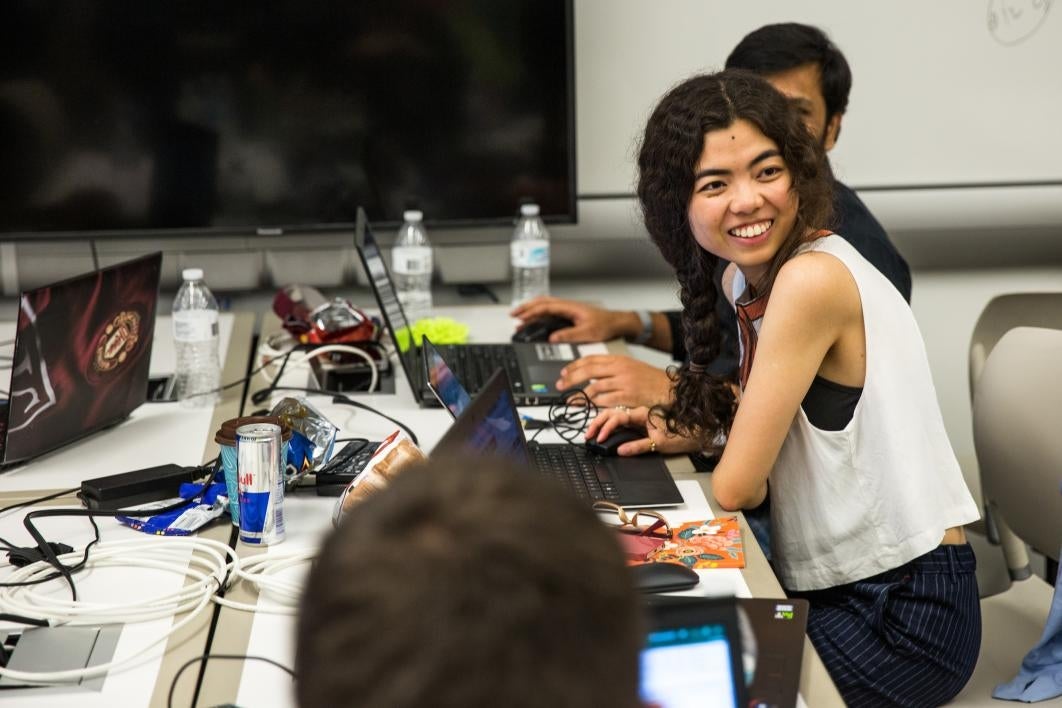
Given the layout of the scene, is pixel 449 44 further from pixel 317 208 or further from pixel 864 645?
pixel 864 645

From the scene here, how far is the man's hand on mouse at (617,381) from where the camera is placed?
199cm

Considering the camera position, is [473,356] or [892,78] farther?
[892,78]

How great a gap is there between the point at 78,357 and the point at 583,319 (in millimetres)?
1020

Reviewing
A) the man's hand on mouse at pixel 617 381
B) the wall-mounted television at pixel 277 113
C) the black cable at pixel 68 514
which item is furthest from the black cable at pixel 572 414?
the wall-mounted television at pixel 277 113

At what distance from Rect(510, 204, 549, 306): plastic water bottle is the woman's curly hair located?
78cm

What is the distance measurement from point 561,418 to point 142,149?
125 centimetres

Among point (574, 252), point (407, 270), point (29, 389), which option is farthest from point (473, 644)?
point (574, 252)

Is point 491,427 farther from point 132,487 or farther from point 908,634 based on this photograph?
→ point 908,634

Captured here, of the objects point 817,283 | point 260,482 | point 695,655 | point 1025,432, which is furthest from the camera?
point 1025,432

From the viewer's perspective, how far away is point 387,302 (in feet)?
6.91

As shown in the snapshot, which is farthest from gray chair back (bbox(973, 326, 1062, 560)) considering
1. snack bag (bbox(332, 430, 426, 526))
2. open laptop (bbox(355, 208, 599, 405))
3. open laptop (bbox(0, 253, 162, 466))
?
open laptop (bbox(0, 253, 162, 466))

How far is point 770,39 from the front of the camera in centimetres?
225

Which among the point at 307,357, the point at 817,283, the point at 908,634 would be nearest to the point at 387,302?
the point at 307,357

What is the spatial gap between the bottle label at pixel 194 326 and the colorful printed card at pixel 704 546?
97 centimetres
